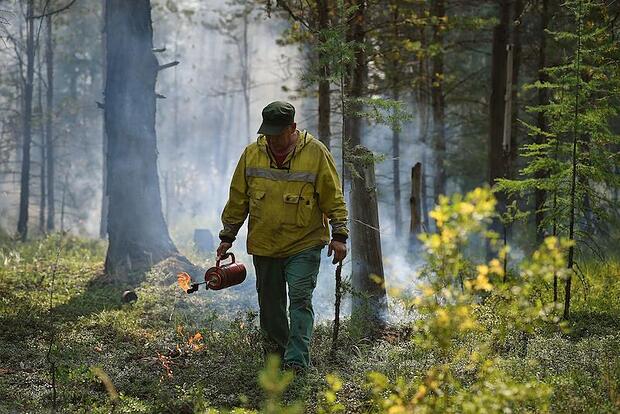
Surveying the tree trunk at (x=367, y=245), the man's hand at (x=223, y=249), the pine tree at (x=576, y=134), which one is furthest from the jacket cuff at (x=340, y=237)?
the pine tree at (x=576, y=134)

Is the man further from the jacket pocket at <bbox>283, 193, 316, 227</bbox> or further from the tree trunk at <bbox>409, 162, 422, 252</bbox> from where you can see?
the tree trunk at <bbox>409, 162, 422, 252</bbox>

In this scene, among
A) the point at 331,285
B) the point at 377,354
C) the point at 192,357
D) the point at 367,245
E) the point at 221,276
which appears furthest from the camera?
the point at 331,285

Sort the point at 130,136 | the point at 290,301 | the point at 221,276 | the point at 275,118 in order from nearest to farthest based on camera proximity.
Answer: the point at 275,118 → the point at 290,301 → the point at 221,276 → the point at 130,136

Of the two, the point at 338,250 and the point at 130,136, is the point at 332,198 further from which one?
the point at 130,136

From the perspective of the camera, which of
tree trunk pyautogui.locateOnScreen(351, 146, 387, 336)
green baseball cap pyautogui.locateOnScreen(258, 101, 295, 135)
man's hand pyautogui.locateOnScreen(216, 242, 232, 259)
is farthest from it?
tree trunk pyautogui.locateOnScreen(351, 146, 387, 336)

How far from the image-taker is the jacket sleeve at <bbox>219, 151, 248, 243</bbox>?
622 centimetres

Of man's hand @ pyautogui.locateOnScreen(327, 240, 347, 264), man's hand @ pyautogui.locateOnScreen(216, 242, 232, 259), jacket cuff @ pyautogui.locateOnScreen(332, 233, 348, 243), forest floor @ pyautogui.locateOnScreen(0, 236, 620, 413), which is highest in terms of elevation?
jacket cuff @ pyautogui.locateOnScreen(332, 233, 348, 243)

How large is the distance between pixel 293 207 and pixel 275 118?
78 cm

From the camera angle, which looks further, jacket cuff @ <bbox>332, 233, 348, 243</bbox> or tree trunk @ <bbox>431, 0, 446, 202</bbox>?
tree trunk @ <bbox>431, 0, 446, 202</bbox>

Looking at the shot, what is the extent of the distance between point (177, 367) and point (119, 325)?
2.21 m

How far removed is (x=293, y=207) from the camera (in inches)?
236

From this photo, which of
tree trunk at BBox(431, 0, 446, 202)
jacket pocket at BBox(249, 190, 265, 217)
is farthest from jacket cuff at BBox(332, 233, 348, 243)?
tree trunk at BBox(431, 0, 446, 202)

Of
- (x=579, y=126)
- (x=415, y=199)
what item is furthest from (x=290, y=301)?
(x=415, y=199)

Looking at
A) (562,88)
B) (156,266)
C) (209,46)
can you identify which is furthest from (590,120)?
(209,46)
